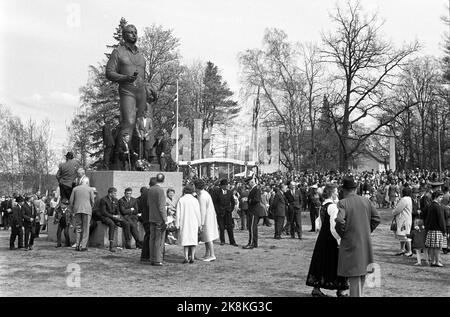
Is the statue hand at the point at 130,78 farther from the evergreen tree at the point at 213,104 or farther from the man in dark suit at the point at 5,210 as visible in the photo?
the evergreen tree at the point at 213,104

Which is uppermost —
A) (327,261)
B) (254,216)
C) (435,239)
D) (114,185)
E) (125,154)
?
(125,154)

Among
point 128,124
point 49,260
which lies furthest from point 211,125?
point 49,260

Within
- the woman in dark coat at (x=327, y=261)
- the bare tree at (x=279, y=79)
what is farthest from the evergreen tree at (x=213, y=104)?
the woman in dark coat at (x=327, y=261)

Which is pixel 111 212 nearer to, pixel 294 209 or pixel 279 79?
pixel 294 209

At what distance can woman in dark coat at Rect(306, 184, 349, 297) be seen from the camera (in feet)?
24.6

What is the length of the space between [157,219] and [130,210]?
2298mm

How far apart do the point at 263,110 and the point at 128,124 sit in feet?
100

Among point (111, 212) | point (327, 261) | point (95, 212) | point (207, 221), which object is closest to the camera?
point (327, 261)

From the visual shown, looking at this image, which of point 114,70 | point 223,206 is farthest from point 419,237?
point 114,70

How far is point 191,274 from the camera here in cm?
970

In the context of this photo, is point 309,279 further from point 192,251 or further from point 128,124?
point 128,124

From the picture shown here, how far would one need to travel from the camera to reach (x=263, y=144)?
5678 centimetres

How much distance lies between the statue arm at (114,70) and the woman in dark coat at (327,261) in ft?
26.4

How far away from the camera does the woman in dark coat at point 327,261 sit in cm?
750
